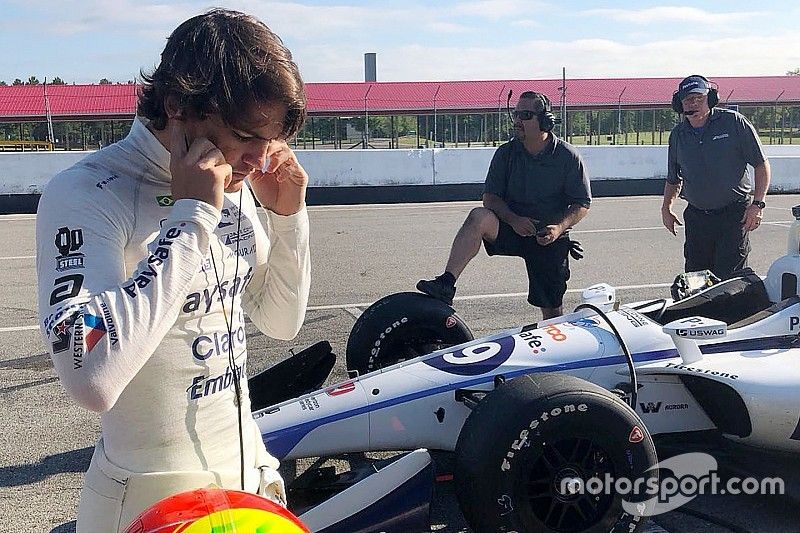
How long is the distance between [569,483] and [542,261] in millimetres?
2814

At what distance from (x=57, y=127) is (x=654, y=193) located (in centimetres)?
2467

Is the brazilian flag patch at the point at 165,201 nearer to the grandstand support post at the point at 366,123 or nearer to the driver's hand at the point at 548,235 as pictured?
the driver's hand at the point at 548,235

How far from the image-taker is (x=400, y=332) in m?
4.52

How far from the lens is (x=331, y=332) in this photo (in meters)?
6.85

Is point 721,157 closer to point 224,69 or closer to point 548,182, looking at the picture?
point 548,182

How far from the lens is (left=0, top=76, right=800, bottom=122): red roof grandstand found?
30344mm

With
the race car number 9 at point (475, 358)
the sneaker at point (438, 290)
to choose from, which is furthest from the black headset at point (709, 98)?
the race car number 9 at point (475, 358)

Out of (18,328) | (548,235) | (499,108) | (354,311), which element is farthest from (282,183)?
(499,108)

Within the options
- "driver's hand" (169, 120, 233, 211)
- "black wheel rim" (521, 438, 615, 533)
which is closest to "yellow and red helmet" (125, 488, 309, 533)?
"driver's hand" (169, 120, 233, 211)

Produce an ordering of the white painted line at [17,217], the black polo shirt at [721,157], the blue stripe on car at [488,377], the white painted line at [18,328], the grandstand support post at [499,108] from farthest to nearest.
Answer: the grandstand support post at [499,108], the white painted line at [17,217], the white painted line at [18,328], the black polo shirt at [721,157], the blue stripe on car at [488,377]

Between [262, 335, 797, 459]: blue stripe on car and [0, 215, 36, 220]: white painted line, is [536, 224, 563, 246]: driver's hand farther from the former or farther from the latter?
[0, 215, 36, 220]: white painted line

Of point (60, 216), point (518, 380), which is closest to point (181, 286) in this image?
point (60, 216)

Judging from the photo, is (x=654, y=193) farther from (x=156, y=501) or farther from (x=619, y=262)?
(x=156, y=501)

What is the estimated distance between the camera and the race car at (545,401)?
3.04 m
